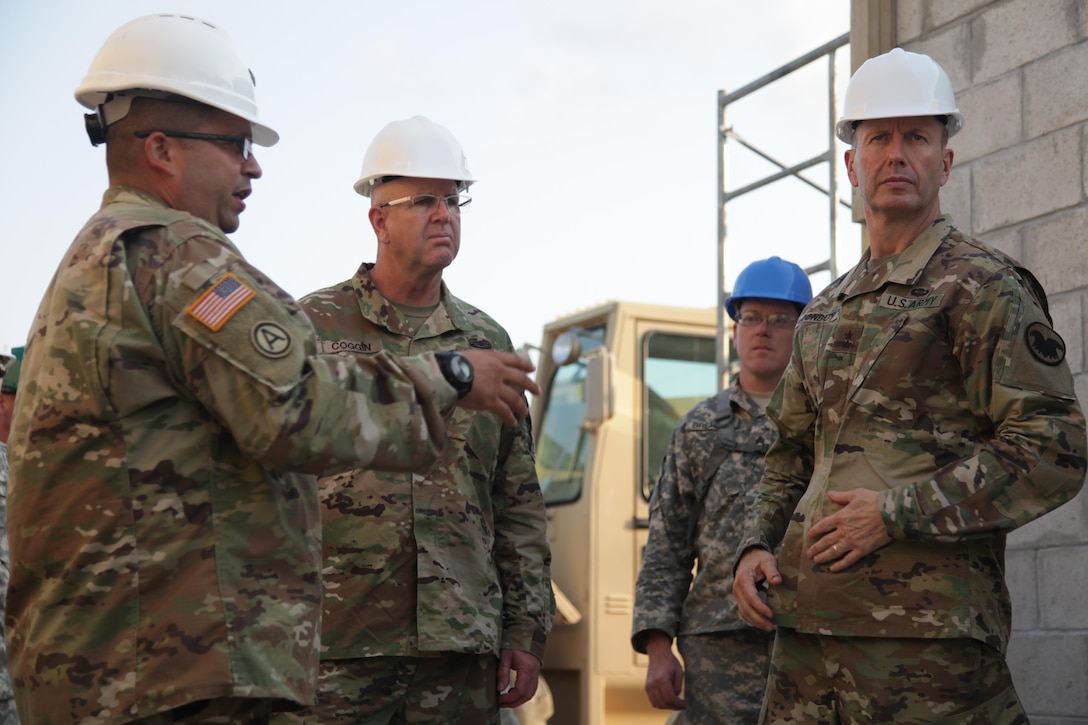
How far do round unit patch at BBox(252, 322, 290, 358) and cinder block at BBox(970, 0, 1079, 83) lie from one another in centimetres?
314

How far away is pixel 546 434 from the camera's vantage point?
8.23 m

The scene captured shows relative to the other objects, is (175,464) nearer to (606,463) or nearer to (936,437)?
(936,437)

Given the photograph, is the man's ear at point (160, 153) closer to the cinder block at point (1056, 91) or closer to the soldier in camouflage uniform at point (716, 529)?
the soldier in camouflage uniform at point (716, 529)

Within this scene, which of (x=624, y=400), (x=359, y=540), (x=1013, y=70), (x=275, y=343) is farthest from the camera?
(x=624, y=400)

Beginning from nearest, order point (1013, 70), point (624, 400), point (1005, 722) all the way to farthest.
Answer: point (1005, 722)
point (1013, 70)
point (624, 400)

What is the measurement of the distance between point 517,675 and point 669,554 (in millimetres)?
1118

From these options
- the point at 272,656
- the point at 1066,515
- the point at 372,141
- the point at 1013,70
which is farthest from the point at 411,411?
the point at 1013,70

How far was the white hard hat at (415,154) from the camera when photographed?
418 centimetres

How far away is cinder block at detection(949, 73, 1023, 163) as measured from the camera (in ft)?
15.4

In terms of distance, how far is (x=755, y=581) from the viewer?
3.43 meters

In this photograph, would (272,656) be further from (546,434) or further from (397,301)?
(546,434)

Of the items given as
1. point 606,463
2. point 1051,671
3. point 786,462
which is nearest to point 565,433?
point 606,463

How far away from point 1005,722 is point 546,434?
5.34 m

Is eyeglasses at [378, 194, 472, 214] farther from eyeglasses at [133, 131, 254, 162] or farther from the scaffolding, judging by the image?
the scaffolding
